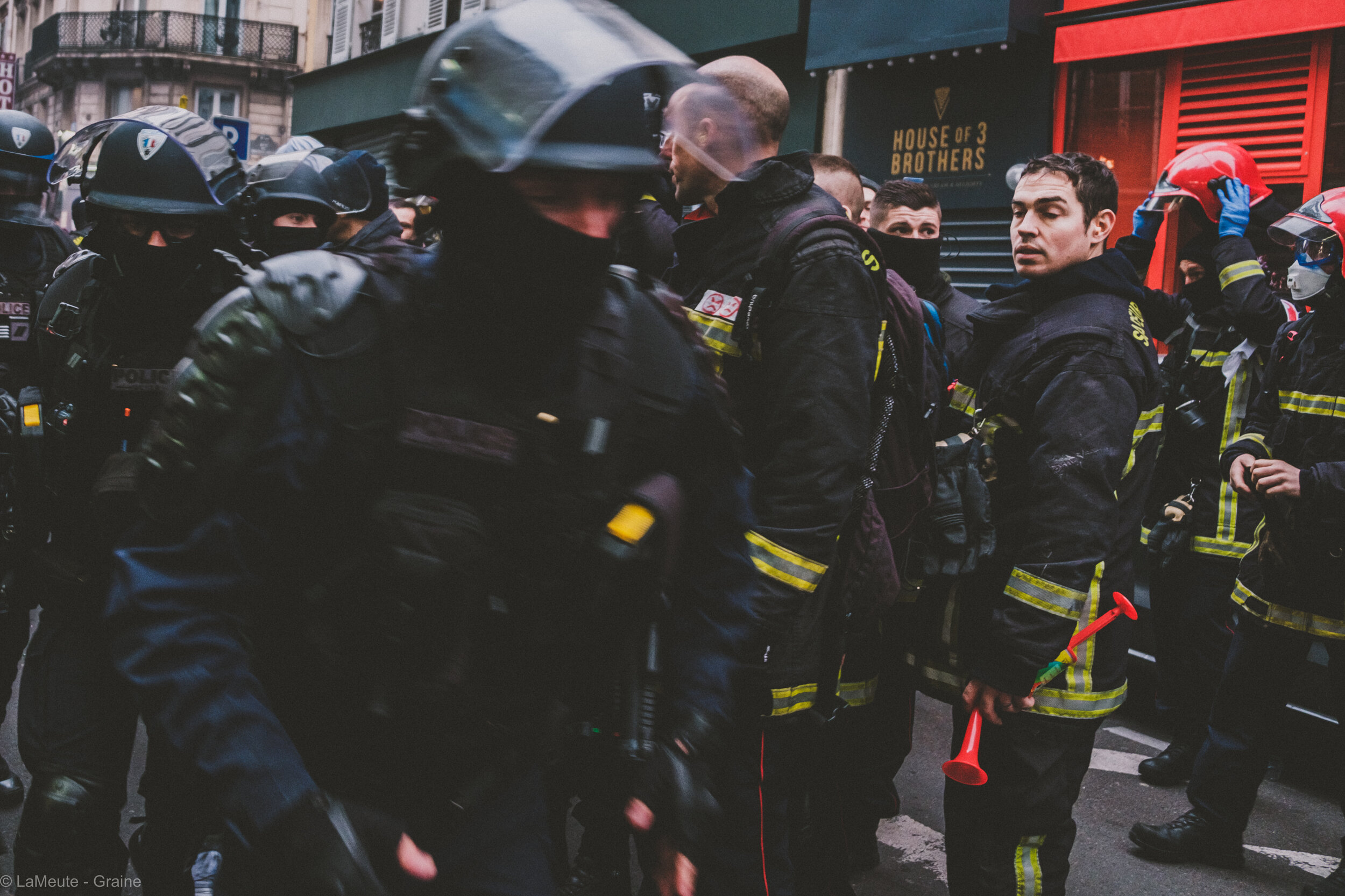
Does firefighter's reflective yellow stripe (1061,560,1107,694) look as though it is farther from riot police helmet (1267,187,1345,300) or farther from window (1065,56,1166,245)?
window (1065,56,1166,245)

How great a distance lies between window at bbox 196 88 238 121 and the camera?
39.9 m

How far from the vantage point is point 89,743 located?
2.90 meters

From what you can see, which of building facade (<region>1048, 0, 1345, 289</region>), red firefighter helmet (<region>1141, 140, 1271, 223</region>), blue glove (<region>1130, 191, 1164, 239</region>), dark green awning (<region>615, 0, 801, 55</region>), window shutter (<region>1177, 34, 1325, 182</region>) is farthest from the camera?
dark green awning (<region>615, 0, 801, 55</region>)

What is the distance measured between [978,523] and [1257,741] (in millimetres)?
1702

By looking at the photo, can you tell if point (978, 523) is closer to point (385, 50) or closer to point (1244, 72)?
point (1244, 72)

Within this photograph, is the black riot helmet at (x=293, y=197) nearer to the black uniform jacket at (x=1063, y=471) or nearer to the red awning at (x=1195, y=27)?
the black uniform jacket at (x=1063, y=471)

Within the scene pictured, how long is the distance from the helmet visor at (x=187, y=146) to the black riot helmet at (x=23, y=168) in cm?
160

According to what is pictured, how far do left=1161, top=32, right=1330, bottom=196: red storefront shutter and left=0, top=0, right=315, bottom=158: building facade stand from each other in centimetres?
3440

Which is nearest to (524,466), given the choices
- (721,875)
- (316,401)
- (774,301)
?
(316,401)

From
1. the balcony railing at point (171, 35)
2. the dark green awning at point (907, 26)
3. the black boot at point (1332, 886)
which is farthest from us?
the balcony railing at point (171, 35)

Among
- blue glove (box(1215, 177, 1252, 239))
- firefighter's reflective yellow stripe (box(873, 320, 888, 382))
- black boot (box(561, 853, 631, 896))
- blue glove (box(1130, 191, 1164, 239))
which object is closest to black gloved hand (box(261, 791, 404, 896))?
firefighter's reflective yellow stripe (box(873, 320, 888, 382))

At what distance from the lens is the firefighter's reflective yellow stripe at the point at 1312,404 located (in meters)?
4.02

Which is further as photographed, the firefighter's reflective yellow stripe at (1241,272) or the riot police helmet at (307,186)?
the firefighter's reflective yellow stripe at (1241,272)

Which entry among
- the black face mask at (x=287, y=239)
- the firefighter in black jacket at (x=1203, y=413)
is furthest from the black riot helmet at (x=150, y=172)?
the firefighter in black jacket at (x=1203, y=413)
